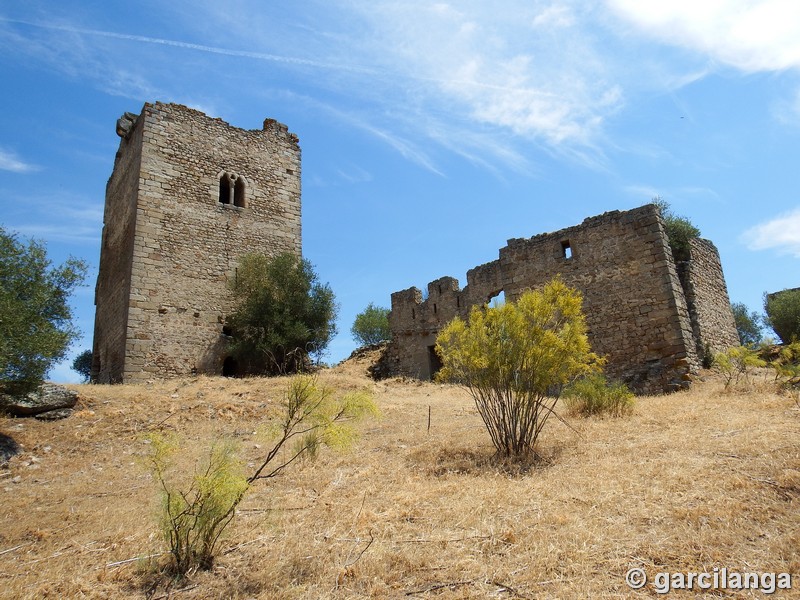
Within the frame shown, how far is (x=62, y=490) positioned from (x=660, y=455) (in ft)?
25.0

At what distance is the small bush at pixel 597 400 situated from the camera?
948 centimetres

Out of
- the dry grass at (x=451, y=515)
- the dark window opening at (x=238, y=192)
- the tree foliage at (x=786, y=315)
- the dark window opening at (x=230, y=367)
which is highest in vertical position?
the dark window opening at (x=238, y=192)

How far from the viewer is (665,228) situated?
45.4 ft

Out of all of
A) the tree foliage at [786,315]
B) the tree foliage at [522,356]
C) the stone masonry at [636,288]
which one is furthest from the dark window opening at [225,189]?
the tree foliage at [786,315]

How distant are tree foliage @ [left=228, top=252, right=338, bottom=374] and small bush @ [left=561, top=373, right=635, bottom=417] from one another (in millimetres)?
8296

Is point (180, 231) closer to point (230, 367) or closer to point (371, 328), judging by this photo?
point (230, 367)

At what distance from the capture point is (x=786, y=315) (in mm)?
20312

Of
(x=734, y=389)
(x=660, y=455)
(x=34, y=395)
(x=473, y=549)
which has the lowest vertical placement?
(x=473, y=549)

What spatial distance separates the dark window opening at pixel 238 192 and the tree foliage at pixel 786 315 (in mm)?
20234

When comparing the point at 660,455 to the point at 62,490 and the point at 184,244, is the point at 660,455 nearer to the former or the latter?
the point at 62,490

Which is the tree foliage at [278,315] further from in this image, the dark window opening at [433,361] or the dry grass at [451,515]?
the dry grass at [451,515]

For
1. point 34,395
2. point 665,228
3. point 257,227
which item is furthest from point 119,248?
point 665,228

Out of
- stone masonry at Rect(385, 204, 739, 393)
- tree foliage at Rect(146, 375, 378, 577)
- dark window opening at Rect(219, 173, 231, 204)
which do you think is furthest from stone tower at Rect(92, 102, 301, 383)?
tree foliage at Rect(146, 375, 378, 577)

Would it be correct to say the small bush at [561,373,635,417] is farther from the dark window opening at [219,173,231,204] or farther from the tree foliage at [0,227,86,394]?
the dark window opening at [219,173,231,204]
